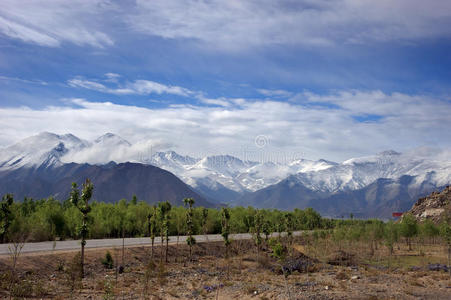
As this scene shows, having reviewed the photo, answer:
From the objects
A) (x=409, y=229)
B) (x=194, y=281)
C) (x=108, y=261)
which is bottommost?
(x=194, y=281)

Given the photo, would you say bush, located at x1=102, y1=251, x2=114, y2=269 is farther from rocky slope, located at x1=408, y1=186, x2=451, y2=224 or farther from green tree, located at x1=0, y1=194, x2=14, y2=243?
rocky slope, located at x1=408, y1=186, x2=451, y2=224

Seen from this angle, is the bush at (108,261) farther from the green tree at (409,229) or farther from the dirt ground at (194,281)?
the green tree at (409,229)

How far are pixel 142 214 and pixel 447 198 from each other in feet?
430

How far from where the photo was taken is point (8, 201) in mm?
42938

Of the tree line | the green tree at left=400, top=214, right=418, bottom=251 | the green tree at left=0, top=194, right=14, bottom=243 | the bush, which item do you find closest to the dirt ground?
the bush

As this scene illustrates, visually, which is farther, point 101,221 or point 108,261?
point 101,221

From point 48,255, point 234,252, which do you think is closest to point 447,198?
Result: point 234,252

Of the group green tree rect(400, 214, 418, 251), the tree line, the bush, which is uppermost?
the tree line

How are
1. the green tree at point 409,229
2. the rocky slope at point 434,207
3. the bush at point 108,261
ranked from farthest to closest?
the rocky slope at point 434,207
the green tree at point 409,229
the bush at point 108,261

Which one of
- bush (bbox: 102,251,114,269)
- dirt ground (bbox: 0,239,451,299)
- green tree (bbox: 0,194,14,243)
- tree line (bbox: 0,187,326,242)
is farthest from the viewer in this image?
tree line (bbox: 0,187,326,242)

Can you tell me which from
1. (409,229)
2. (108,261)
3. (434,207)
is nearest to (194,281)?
(108,261)

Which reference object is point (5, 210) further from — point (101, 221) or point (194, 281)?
point (101, 221)

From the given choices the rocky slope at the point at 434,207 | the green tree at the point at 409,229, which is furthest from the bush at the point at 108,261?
the rocky slope at the point at 434,207

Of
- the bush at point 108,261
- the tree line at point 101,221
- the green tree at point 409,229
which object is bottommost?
the green tree at point 409,229
